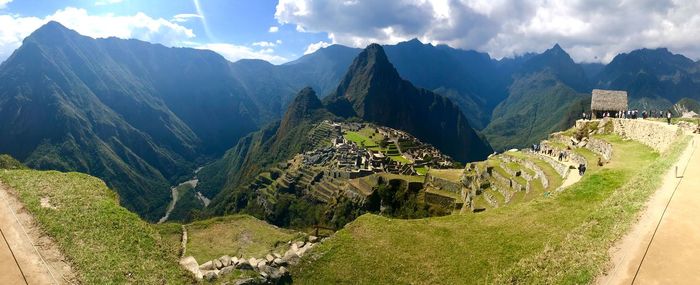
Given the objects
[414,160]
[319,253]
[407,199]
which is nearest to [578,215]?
[319,253]

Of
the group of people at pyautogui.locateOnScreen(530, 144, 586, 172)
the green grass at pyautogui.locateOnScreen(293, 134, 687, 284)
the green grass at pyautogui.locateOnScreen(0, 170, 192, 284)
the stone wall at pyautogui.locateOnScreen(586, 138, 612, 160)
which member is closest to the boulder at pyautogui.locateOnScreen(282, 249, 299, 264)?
the green grass at pyautogui.locateOnScreen(293, 134, 687, 284)

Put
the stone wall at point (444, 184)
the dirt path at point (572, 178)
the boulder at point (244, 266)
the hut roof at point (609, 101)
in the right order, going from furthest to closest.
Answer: the stone wall at point (444, 184) → the hut roof at point (609, 101) → the dirt path at point (572, 178) → the boulder at point (244, 266)

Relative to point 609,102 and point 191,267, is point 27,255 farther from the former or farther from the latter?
point 609,102

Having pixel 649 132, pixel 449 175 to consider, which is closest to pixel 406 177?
pixel 449 175

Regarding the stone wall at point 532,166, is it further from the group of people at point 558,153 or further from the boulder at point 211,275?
the boulder at point 211,275

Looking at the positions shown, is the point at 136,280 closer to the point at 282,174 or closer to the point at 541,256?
the point at 541,256

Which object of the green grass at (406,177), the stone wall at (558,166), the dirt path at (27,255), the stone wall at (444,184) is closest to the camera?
the dirt path at (27,255)

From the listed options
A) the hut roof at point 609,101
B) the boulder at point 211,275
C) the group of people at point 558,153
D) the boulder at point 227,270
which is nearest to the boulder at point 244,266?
the boulder at point 227,270
